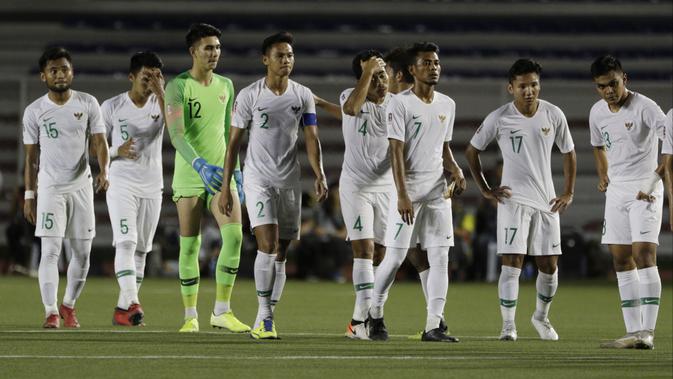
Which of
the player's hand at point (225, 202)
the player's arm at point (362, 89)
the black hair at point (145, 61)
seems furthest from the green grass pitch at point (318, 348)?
the black hair at point (145, 61)

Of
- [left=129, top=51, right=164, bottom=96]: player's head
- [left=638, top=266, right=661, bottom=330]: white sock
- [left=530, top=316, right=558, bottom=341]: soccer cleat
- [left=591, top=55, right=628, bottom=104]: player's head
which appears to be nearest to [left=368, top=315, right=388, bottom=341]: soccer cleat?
[left=530, top=316, right=558, bottom=341]: soccer cleat

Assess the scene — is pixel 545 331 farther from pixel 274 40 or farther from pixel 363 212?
pixel 274 40

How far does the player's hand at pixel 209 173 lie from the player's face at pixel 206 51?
848mm

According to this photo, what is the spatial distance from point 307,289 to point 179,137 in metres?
7.77

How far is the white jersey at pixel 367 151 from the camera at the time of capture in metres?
9.94

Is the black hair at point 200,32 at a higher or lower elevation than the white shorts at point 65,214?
higher

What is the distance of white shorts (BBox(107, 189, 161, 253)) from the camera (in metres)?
11.2

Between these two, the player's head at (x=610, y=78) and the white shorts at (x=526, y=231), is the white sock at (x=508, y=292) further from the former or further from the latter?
the player's head at (x=610, y=78)

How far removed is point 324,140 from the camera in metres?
22.9

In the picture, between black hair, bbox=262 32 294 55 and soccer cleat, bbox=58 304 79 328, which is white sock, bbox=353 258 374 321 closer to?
black hair, bbox=262 32 294 55

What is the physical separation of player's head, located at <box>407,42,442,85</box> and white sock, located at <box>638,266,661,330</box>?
192 centimetres

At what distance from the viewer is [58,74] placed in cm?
1073

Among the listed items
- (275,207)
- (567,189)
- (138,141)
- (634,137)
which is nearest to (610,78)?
(634,137)

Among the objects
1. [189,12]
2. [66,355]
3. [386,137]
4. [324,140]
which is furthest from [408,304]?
[189,12]
